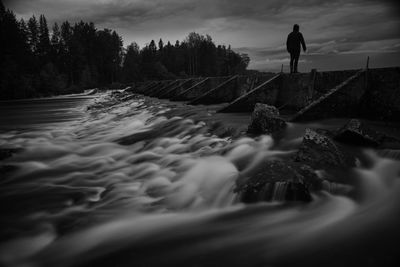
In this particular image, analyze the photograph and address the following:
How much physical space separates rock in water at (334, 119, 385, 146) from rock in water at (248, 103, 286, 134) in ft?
4.98

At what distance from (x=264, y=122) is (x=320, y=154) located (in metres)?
2.47

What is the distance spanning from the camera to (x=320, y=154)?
421cm

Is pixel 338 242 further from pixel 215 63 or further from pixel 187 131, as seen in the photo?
pixel 215 63

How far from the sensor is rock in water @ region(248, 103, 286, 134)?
21.5ft

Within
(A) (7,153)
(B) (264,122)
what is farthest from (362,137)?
(A) (7,153)

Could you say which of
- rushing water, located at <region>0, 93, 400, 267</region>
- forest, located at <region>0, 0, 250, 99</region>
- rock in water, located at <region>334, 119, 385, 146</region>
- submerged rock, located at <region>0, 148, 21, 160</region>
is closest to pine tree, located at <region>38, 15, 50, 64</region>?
forest, located at <region>0, 0, 250, 99</region>

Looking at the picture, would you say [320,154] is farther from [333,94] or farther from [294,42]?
[294,42]

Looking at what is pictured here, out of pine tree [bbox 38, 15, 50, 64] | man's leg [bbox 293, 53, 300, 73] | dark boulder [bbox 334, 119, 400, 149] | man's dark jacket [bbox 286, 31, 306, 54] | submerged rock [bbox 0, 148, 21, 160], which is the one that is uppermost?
pine tree [bbox 38, 15, 50, 64]

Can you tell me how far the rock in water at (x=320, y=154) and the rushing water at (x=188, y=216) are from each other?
257 mm

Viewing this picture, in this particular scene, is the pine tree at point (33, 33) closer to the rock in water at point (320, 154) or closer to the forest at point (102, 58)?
the forest at point (102, 58)

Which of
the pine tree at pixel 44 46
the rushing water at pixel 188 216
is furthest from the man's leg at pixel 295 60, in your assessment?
the pine tree at pixel 44 46

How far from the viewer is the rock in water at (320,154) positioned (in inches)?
161

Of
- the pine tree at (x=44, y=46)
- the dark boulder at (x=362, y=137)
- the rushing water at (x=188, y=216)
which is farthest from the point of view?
the pine tree at (x=44, y=46)

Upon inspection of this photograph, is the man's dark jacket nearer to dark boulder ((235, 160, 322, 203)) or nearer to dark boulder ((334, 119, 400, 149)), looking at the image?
dark boulder ((334, 119, 400, 149))
